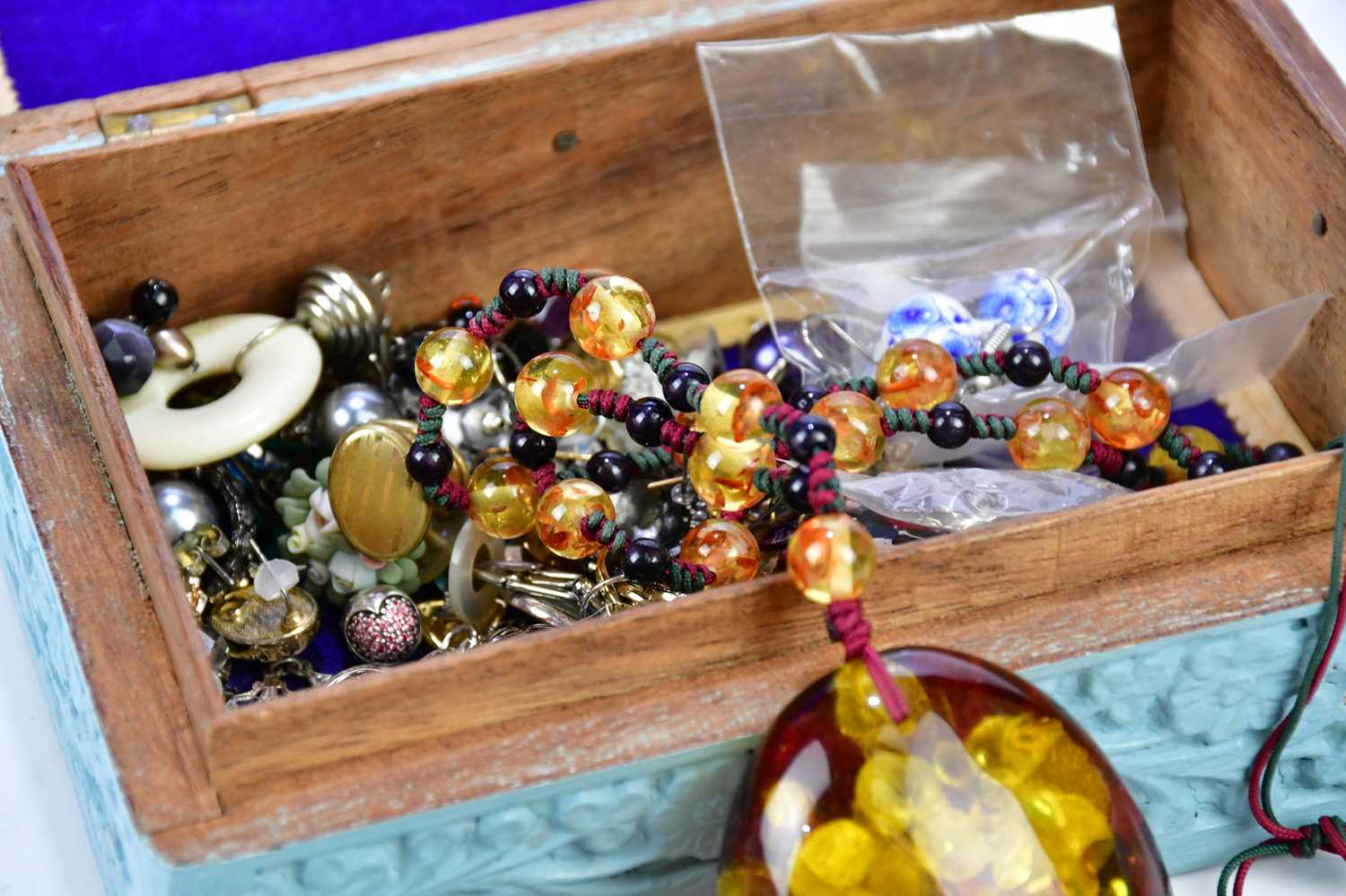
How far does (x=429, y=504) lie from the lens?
86 cm

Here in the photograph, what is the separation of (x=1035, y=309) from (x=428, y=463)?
0.41 m

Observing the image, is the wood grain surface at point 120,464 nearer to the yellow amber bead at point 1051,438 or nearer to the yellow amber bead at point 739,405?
the yellow amber bead at point 739,405

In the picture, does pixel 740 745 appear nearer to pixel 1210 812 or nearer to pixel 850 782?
pixel 850 782

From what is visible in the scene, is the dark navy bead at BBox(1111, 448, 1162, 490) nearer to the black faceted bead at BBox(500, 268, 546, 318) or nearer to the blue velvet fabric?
the black faceted bead at BBox(500, 268, 546, 318)

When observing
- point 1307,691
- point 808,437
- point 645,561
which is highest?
point 808,437

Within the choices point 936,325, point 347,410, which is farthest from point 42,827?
point 936,325

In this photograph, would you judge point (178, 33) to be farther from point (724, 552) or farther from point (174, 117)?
point (724, 552)

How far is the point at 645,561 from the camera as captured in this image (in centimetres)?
78

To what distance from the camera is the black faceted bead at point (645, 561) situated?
2.57 feet

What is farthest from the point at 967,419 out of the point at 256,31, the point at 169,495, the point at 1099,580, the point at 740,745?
the point at 256,31

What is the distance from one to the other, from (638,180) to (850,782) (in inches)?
22.0

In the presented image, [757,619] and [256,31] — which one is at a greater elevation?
[256,31]

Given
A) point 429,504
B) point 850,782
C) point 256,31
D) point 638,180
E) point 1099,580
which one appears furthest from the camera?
point 256,31

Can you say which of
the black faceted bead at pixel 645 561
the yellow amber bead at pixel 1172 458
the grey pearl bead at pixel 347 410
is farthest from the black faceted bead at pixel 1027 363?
the grey pearl bead at pixel 347 410
